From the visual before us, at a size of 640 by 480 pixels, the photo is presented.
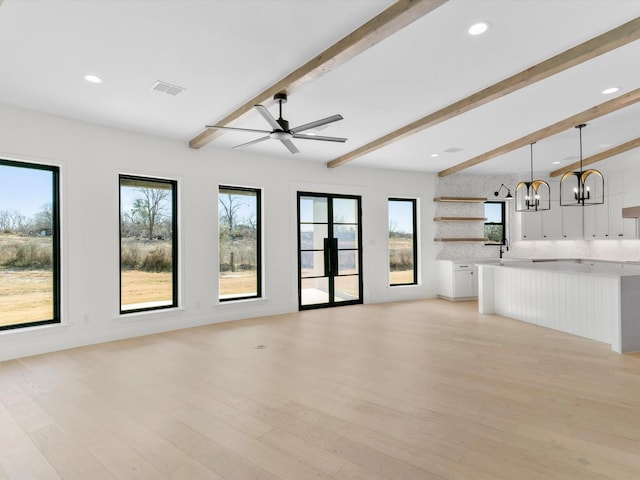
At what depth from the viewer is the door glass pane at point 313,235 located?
7.08 meters

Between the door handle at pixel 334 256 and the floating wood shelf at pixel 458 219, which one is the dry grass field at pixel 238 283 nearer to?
the door handle at pixel 334 256

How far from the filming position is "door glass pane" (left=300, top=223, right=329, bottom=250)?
7.08 meters

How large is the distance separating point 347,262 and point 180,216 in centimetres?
340

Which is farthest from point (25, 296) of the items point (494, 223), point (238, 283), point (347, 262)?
point (494, 223)

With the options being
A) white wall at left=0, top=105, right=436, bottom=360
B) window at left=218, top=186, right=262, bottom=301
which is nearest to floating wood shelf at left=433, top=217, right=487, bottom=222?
white wall at left=0, top=105, right=436, bottom=360

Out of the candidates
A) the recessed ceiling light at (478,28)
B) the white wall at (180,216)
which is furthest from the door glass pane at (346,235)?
the recessed ceiling light at (478,28)

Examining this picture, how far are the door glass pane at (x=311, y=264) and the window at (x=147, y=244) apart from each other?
7.68 ft

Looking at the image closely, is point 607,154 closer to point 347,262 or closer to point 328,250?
point 347,262

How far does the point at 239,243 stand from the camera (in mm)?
6414

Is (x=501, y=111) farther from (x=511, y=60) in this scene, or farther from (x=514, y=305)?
(x=514, y=305)

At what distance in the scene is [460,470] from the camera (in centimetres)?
210

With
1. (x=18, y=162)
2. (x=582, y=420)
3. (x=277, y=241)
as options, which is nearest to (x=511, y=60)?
(x=582, y=420)

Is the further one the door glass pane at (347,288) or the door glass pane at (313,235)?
the door glass pane at (347,288)

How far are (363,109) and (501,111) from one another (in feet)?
6.65
